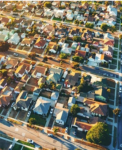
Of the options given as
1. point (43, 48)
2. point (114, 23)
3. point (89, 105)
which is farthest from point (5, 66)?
point (114, 23)

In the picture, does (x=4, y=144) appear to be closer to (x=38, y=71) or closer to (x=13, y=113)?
(x=13, y=113)

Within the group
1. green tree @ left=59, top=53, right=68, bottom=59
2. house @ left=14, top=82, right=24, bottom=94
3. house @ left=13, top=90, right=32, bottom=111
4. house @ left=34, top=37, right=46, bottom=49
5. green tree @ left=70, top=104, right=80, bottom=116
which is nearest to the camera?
green tree @ left=70, top=104, right=80, bottom=116

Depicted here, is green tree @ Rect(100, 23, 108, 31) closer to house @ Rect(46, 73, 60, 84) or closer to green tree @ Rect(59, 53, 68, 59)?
green tree @ Rect(59, 53, 68, 59)

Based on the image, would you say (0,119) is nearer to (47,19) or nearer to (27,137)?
(27,137)

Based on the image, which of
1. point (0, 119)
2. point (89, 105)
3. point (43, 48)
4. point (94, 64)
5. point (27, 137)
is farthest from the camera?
point (43, 48)

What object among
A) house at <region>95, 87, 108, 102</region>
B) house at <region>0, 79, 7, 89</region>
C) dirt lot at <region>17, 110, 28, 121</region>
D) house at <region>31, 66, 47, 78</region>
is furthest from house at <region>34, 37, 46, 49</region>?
dirt lot at <region>17, 110, 28, 121</region>

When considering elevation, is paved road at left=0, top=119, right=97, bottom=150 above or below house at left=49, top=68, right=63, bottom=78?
below

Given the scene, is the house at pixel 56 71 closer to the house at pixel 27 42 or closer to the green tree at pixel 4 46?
the house at pixel 27 42

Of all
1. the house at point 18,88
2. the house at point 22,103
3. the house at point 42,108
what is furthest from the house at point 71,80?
the house at point 18,88
